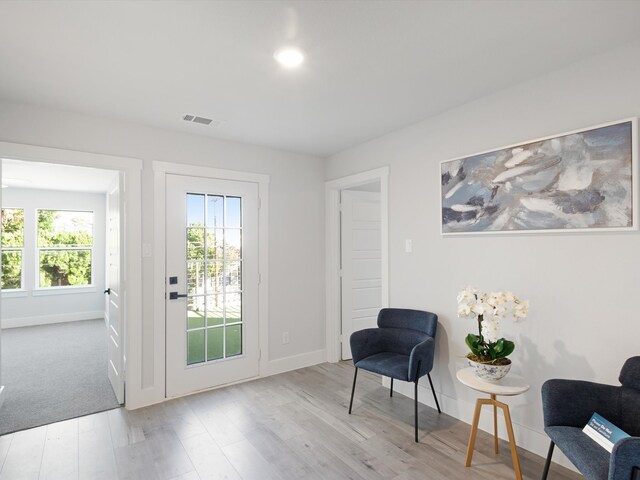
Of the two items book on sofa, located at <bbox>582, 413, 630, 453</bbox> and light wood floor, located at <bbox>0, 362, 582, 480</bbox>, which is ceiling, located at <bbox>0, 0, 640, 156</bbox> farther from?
light wood floor, located at <bbox>0, 362, 582, 480</bbox>

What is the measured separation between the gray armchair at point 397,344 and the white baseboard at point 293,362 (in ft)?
3.71

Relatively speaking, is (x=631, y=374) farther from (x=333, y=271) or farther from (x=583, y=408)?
(x=333, y=271)

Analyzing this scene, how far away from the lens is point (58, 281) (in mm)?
6508

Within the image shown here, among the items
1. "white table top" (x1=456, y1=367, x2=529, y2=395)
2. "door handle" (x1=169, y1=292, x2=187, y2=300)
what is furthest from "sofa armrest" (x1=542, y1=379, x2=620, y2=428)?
"door handle" (x1=169, y1=292, x2=187, y2=300)

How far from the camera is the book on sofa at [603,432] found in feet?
5.17

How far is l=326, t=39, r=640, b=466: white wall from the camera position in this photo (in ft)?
6.49

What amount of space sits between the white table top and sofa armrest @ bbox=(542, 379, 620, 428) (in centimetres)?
21

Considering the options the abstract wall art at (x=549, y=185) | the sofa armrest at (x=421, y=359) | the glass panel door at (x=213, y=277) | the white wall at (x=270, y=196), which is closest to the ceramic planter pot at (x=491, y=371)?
the sofa armrest at (x=421, y=359)

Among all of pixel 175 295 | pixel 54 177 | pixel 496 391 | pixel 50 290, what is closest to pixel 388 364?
pixel 496 391

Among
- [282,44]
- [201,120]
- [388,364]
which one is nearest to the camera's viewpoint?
[282,44]

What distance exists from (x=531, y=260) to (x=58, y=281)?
758 cm

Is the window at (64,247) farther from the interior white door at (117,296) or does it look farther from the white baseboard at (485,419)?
the white baseboard at (485,419)

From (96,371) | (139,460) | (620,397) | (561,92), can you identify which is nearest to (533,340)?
(620,397)

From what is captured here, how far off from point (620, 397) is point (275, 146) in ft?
11.1
